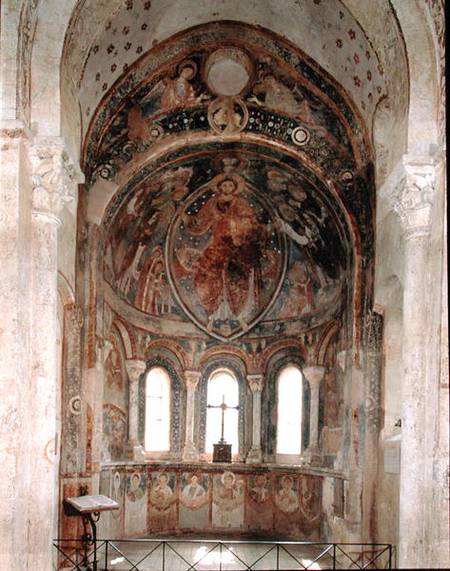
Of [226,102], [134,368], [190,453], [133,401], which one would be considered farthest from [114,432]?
[226,102]

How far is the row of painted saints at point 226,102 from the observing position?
1453 centimetres

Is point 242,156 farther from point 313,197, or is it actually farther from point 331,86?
point 331,86

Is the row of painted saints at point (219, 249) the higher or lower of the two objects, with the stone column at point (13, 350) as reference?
higher

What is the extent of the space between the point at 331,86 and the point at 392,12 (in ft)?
12.1

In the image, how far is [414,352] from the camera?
9.48m

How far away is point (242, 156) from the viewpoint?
16094 mm

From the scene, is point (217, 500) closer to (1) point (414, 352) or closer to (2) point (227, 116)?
(2) point (227, 116)

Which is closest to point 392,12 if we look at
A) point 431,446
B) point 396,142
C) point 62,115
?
point 396,142

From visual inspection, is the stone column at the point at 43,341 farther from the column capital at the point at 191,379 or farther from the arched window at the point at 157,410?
the column capital at the point at 191,379

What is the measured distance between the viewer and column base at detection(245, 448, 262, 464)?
18.3 meters

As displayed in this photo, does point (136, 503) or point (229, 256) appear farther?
point (229, 256)

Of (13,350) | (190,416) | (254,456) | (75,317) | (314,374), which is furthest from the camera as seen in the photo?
(190,416)

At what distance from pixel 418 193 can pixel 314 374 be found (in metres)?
8.23

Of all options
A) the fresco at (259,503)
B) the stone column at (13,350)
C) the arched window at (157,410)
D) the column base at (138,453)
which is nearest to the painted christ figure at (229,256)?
the arched window at (157,410)
